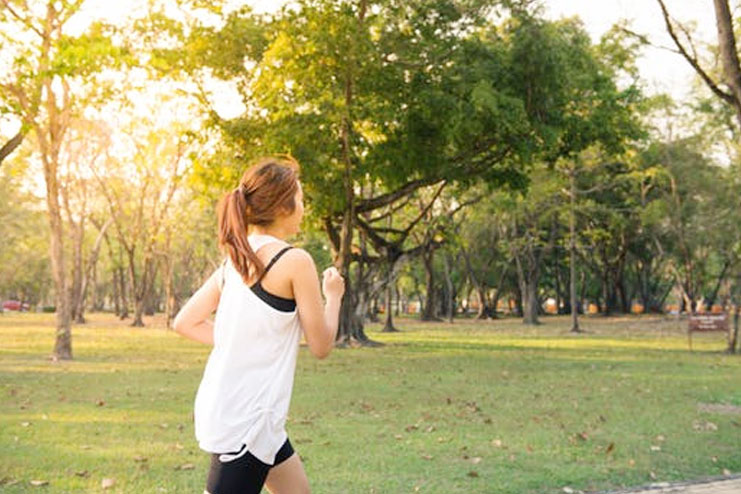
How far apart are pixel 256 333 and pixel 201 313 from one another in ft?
1.46

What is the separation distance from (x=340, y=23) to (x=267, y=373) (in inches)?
780

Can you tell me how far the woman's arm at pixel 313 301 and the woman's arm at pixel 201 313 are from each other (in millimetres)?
444

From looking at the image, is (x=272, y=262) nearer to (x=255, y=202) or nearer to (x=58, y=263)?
(x=255, y=202)

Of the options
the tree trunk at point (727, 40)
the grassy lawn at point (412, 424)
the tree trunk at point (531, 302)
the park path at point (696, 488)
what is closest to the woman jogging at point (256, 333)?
the grassy lawn at point (412, 424)

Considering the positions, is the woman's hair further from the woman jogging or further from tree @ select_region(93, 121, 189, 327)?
tree @ select_region(93, 121, 189, 327)

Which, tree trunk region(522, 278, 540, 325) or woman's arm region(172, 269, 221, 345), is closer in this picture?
woman's arm region(172, 269, 221, 345)

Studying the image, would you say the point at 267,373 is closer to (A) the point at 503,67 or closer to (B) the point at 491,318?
(A) the point at 503,67

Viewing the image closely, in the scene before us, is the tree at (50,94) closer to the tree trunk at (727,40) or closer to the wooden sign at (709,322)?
the tree trunk at (727,40)

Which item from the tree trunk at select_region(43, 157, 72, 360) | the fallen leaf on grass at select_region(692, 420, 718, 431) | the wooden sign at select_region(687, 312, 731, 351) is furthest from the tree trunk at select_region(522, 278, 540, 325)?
the fallen leaf on grass at select_region(692, 420, 718, 431)

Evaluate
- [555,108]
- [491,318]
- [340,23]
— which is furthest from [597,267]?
[340,23]

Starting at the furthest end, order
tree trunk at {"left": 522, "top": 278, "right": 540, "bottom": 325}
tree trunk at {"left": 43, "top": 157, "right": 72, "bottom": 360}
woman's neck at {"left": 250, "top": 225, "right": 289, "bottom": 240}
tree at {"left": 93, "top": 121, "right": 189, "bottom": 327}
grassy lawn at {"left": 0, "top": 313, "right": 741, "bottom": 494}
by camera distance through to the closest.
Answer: tree trunk at {"left": 522, "top": 278, "right": 540, "bottom": 325}
tree at {"left": 93, "top": 121, "right": 189, "bottom": 327}
tree trunk at {"left": 43, "top": 157, "right": 72, "bottom": 360}
grassy lawn at {"left": 0, "top": 313, "right": 741, "bottom": 494}
woman's neck at {"left": 250, "top": 225, "right": 289, "bottom": 240}

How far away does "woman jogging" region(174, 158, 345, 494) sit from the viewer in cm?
298

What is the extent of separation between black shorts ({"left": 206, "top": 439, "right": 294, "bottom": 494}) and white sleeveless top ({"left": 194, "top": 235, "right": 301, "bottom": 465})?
0.03m

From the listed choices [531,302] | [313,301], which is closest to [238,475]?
[313,301]
